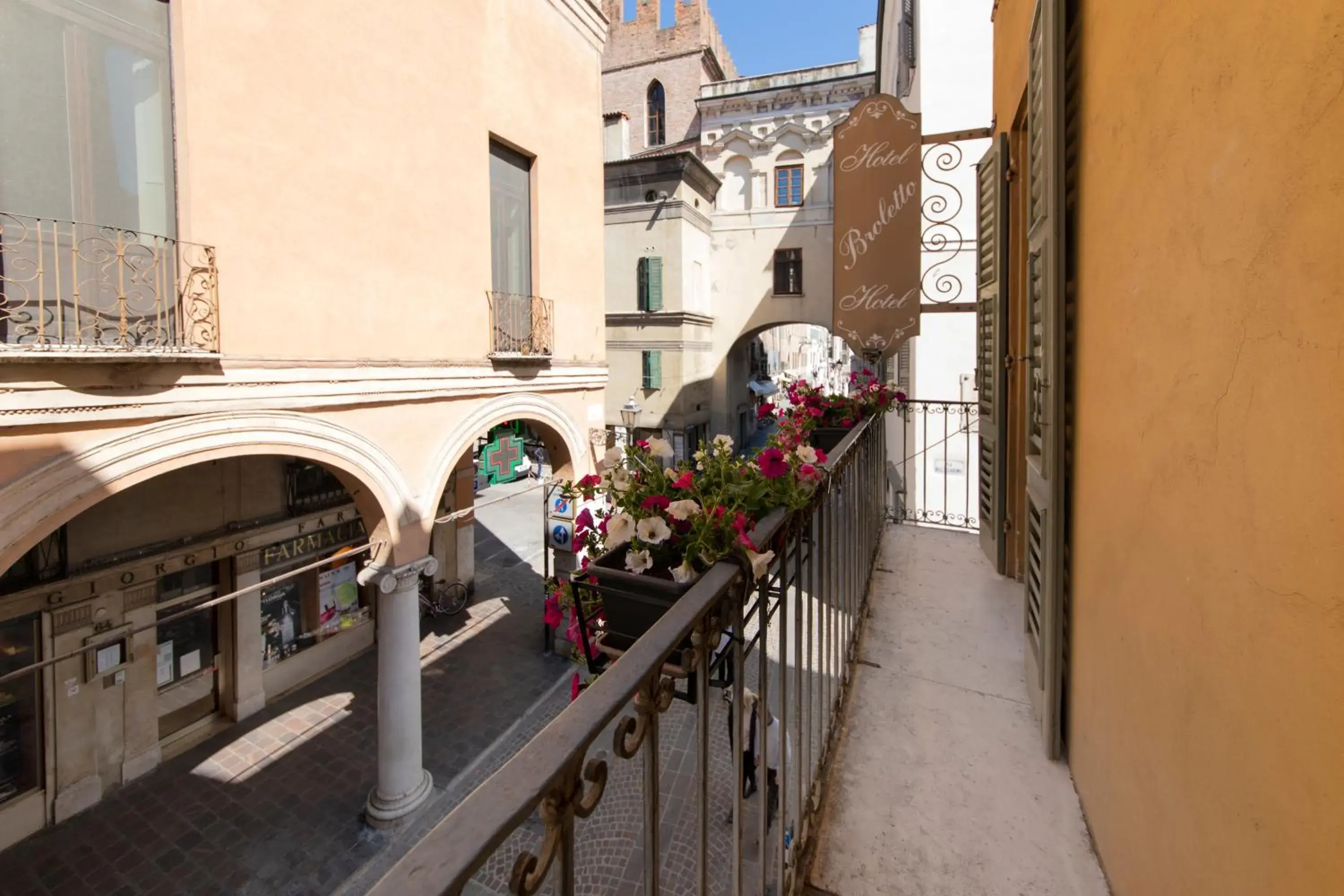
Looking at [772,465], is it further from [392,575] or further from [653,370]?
[653,370]

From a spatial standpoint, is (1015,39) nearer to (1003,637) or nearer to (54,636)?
(1003,637)

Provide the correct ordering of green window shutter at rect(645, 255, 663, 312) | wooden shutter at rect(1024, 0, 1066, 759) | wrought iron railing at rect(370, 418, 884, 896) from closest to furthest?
→ wrought iron railing at rect(370, 418, 884, 896) → wooden shutter at rect(1024, 0, 1066, 759) → green window shutter at rect(645, 255, 663, 312)

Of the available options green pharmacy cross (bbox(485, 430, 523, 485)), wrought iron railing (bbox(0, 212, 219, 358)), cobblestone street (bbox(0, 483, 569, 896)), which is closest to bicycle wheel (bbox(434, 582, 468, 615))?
cobblestone street (bbox(0, 483, 569, 896))

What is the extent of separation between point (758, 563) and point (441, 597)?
13571mm

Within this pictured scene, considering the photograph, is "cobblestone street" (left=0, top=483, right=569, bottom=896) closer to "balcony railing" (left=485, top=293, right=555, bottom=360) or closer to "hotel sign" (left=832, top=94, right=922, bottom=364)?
"balcony railing" (left=485, top=293, right=555, bottom=360)

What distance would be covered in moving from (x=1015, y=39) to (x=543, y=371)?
7.84 m

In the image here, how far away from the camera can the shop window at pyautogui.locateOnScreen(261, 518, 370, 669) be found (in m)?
10.5

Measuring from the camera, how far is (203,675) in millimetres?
9773

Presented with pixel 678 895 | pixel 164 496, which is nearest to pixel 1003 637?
pixel 678 895

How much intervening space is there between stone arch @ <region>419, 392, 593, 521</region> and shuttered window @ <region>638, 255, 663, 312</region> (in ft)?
37.7

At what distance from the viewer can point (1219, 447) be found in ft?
4.31

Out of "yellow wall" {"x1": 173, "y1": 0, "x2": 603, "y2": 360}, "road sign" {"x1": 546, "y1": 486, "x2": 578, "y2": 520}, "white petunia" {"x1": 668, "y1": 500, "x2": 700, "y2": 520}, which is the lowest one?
"road sign" {"x1": 546, "y1": 486, "x2": 578, "y2": 520}

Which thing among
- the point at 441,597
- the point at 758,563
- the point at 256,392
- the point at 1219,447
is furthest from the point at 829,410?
the point at 441,597

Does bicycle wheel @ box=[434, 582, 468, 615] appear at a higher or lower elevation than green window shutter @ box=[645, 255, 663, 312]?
lower
